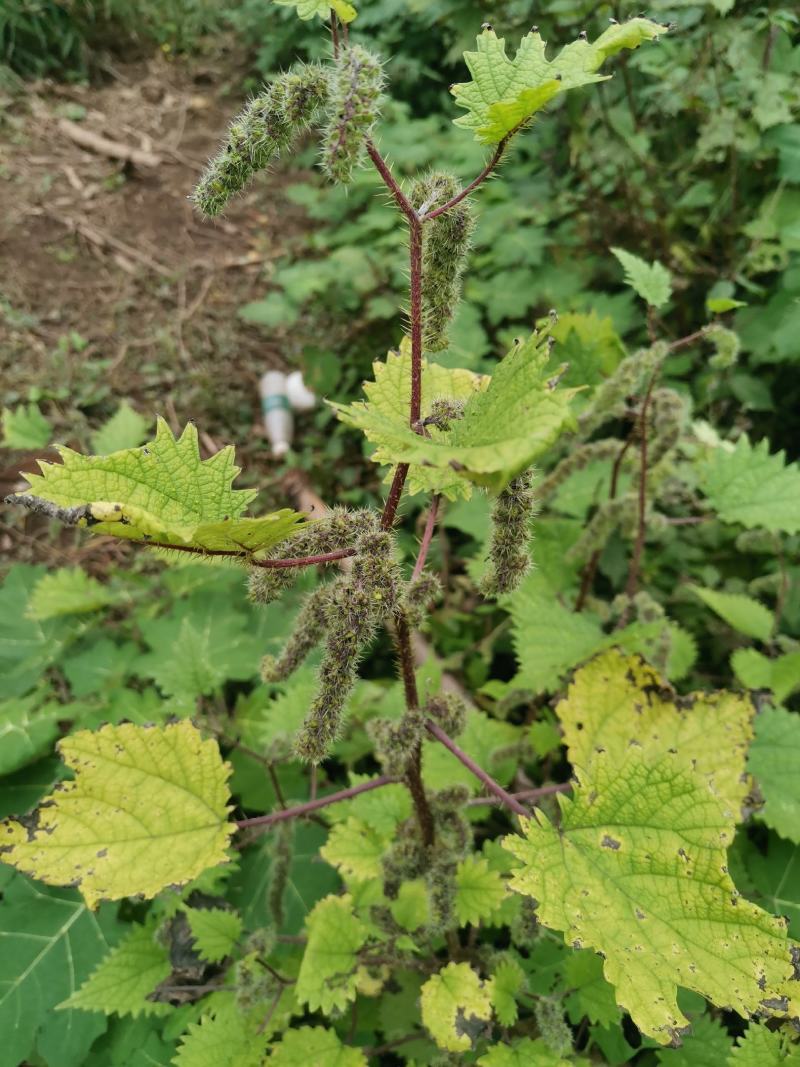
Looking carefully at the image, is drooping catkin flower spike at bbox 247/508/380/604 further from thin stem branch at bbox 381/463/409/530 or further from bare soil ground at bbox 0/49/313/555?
bare soil ground at bbox 0/49/313/555

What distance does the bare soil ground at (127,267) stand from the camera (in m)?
4.20

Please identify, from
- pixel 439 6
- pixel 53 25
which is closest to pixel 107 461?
pixel 439 6

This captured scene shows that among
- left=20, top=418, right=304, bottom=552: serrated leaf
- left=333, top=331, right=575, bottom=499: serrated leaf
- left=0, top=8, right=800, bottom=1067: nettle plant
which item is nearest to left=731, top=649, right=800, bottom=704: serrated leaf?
left=0, top=8, right=800, bottom=1067: nettle plant

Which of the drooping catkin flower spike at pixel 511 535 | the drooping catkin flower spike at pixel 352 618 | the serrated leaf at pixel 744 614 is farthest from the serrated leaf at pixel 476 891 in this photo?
the serrated leaf at pixel 744 614

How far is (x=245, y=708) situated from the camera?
2.36m

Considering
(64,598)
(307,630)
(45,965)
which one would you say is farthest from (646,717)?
(64,598)

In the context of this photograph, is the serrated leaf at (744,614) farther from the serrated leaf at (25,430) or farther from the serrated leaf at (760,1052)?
the serrated leaf at (25,430)

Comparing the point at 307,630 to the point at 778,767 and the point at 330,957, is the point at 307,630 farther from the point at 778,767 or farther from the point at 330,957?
the point at 778,767

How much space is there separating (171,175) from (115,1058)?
5.68m

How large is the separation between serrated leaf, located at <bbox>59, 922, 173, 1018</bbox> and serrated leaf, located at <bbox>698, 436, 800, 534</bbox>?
5.99 ft

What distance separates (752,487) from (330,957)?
5.32 feet

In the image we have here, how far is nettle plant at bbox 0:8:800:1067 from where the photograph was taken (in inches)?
37.5

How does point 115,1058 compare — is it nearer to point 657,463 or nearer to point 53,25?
point 657,463

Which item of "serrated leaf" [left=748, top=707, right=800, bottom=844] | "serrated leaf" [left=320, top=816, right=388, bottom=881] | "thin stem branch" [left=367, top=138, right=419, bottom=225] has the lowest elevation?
"serrated leaf" [left=320, top=816, right=388, bottom=881]
